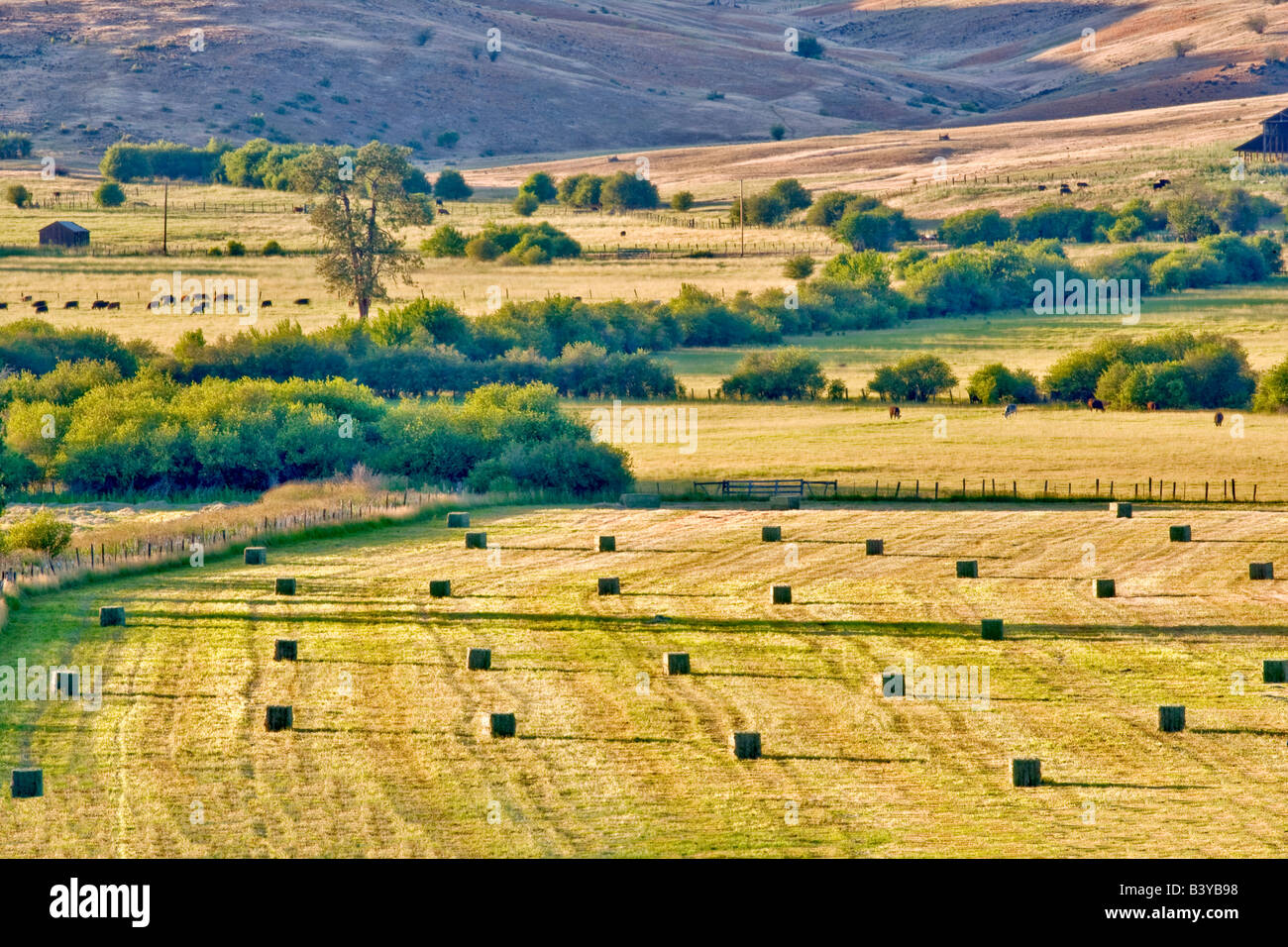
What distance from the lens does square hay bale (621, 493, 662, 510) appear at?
47.9 metres

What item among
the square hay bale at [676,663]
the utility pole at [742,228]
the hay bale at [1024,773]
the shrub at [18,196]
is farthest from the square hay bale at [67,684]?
the shrub at [18,196]

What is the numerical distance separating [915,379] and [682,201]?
81.3 m

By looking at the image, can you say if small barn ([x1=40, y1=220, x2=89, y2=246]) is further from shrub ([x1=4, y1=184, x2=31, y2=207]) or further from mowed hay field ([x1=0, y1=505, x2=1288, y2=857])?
mowed hay field ([x1=0, y1=505, x2=1288, y2=857])

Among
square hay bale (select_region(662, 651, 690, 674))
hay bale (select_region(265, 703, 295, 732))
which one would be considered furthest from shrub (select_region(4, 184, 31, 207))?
hay bale (select_region(265, 703, 295, 732))

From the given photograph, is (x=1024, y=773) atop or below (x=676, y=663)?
below

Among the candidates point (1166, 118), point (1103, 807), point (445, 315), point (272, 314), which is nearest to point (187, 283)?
point (272, 314)

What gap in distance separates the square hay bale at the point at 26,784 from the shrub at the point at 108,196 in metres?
123

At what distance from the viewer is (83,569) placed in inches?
1436

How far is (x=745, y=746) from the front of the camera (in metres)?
21.7

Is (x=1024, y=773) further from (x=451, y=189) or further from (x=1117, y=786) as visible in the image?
(x=451, y=189)

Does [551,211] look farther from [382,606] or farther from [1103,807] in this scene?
[1103,807]

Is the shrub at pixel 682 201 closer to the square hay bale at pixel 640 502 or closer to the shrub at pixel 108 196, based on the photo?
the shrub at pixel 108 196

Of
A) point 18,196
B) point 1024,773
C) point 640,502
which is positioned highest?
point 18,196

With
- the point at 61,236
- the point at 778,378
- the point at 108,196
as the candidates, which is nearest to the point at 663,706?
the point at 778,378
